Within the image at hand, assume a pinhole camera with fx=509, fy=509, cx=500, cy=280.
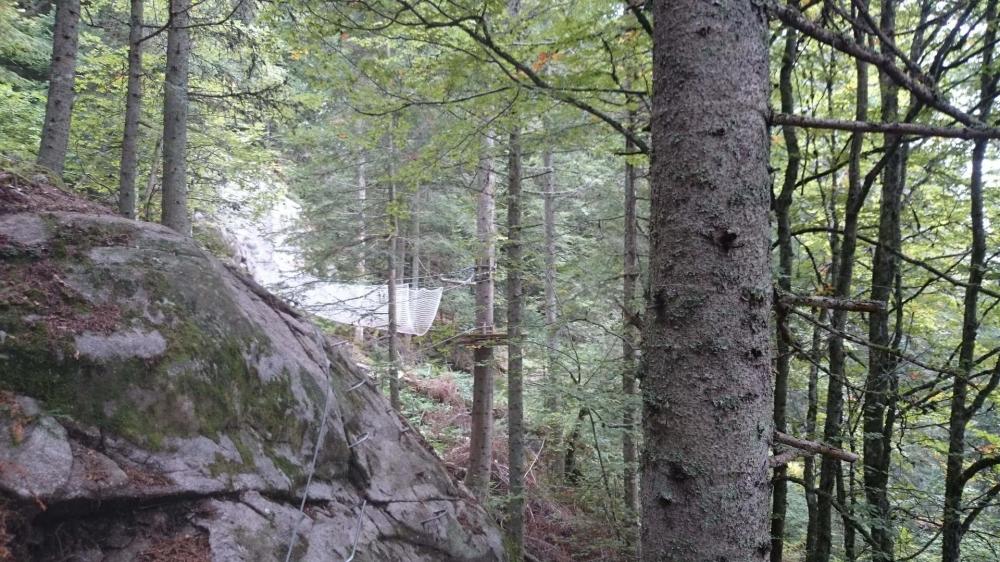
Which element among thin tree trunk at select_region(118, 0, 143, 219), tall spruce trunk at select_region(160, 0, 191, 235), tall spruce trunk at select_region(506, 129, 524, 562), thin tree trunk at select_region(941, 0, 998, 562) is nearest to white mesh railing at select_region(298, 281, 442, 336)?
tall spruce trunk at select_region(506, 129, 524, 562)

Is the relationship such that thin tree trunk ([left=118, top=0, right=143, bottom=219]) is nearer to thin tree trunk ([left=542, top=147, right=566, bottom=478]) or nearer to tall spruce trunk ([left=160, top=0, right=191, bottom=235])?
tall spruce trunk ([left=160, top=0, right=191, bottom=235])

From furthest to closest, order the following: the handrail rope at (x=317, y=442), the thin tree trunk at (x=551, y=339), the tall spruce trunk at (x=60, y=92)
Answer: the thin tree trunk at (x=551, y=339)
the tall spruce trunk at (x=60, y=92)
the handrail rope at (x=317, y=442)

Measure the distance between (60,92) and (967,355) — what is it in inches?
303

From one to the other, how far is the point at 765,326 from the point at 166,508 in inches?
93.0

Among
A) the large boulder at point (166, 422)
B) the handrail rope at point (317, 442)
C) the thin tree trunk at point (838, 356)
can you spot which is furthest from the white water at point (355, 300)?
the thin tree trunk at point (838, 356)

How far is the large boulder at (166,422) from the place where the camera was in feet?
6.30

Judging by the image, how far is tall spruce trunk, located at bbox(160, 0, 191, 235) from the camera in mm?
4883

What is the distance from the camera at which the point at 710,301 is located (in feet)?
3.83

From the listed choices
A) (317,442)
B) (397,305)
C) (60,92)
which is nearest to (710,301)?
(317,442)

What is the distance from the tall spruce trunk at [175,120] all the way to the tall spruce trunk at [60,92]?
3.55ft

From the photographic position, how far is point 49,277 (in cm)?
244

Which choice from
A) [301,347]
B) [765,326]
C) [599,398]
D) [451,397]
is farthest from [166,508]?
[451,397]

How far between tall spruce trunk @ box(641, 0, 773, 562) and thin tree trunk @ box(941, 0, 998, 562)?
7.49 feet

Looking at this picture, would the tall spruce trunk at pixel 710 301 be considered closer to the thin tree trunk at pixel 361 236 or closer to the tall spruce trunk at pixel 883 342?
the tall spruce trunk at pixel 883 342
